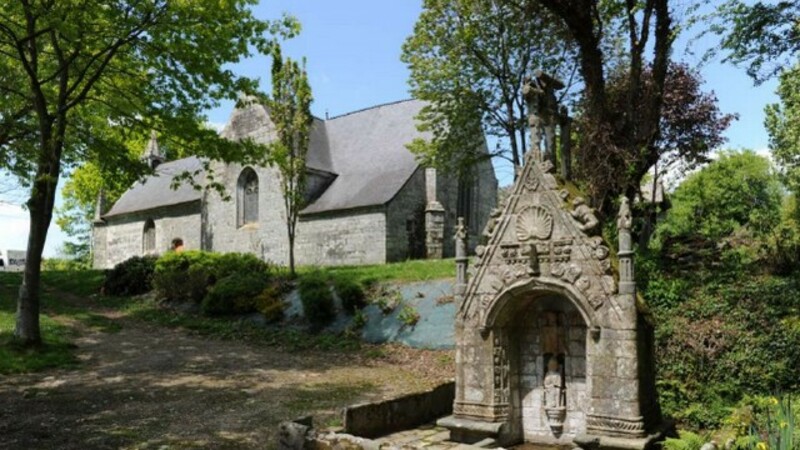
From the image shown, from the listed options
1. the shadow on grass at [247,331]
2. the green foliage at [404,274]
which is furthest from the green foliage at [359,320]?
the green foliage at [404,274]

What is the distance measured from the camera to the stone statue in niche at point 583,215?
285 inches

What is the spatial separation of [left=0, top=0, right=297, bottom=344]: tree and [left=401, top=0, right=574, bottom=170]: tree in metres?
8.87

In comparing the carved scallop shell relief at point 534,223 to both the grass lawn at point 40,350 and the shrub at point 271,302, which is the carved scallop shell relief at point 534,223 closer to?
the grass lawn at point 40,350

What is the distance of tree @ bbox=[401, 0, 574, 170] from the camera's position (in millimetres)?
22484

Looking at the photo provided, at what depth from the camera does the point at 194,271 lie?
76.6 ft

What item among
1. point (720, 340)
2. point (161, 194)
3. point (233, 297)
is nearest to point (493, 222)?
point (720, 340)

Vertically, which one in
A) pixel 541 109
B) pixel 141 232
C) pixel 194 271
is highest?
pixel 141 232

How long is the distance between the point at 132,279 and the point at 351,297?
42.6ft

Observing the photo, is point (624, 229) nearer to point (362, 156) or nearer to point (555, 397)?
point (555, 397)

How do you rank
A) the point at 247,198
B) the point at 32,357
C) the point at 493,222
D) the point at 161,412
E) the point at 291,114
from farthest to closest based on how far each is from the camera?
the point at 247,198 → the point at 291,114 → the point at 32,357 → the point at 161,412 → the point at 493,222

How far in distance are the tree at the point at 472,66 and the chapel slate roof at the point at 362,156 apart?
13.7ft

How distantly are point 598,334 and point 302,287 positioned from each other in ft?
45.0

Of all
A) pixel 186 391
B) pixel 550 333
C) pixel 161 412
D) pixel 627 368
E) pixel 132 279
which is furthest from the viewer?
pixel 132 279

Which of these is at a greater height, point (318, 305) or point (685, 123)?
point (685, 123)
